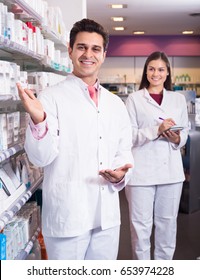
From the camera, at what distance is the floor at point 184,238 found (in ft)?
13.4

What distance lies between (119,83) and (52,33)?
351 inches

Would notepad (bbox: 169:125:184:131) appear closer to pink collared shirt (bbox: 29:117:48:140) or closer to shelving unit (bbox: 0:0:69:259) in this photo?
shelving unit (bbox: 0:0:69:259)

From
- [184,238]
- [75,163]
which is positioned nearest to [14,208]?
[75,163]

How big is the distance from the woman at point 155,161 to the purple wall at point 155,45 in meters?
9.57

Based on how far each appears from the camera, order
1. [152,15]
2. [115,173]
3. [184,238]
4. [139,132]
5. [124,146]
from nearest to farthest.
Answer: [115,173] → [124,146] → [139,132] → [184,238] → [152,15]

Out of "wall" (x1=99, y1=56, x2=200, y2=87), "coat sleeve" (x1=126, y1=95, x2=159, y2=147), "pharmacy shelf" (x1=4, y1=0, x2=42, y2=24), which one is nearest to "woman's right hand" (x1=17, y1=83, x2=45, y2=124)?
"pharmacy shelf" (x1=4, y1=0, x2=42, y2=24)

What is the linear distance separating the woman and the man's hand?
1.06m

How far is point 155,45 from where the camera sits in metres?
12.8

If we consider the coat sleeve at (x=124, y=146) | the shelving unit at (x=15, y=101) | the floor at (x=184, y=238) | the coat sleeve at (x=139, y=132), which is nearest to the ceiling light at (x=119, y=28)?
the floor at (x=184, y=238)

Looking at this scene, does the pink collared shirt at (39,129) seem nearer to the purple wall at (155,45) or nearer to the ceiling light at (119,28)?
the ceiling light at (119,28)

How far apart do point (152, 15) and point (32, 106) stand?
8147 millimetres

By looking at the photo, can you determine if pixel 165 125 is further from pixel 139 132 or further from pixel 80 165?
pixel 80 165

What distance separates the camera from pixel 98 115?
2.24m

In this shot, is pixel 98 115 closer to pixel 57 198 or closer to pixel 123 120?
pixel 123 120
